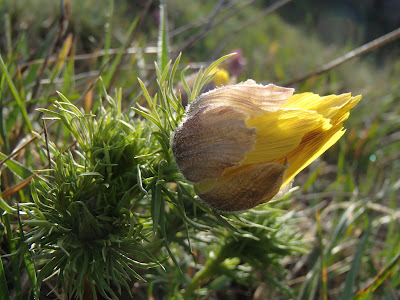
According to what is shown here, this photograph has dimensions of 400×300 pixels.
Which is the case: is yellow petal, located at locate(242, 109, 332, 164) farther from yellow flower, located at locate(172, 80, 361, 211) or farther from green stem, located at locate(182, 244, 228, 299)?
green stem, located at locate(182, 244, 228, 299)

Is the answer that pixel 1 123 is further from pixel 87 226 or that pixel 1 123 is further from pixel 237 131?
pixel 237 131

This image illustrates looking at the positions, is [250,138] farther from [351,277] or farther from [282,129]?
[351,277]

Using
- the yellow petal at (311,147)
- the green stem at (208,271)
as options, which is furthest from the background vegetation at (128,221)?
the yellow petal at (311,147)

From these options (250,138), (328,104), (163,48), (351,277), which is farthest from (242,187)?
(351,277)

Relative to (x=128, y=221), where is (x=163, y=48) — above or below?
above

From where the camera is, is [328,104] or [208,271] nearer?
[328,104]

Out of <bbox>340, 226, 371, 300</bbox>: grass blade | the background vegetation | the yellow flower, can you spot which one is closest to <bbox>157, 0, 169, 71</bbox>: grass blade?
the background vegetation

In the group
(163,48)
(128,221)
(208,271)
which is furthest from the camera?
(208,271)
